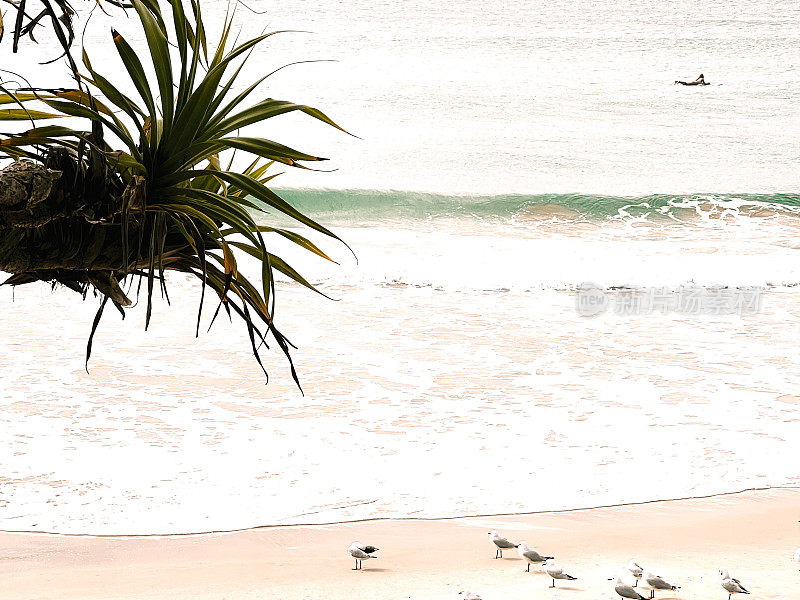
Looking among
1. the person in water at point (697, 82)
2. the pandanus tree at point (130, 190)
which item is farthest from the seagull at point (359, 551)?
the person in water at point (697, 82)

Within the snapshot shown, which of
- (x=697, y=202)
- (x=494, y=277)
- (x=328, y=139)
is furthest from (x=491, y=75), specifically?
(x=494, y=277)

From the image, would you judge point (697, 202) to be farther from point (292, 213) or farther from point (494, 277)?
point (292, 213)

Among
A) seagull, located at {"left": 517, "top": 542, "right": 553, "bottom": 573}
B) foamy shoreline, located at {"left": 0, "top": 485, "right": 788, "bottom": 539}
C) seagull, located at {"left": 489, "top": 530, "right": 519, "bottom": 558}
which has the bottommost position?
foamy shoreline, located at {"left": 0, "top": 485, "right": 788, "bottom": 539}

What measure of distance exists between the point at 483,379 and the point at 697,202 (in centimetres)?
1064

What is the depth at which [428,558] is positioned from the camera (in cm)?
340

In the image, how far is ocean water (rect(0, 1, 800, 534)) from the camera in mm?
4156

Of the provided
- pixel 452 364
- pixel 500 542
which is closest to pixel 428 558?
pixel 500 542

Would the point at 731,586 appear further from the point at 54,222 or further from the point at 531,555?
the point at 54,222

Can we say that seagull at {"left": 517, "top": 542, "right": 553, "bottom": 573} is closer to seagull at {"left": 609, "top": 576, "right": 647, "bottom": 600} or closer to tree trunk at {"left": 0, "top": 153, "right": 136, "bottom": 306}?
seagull at {"left": 609, "top": 576, "right": 647, "bottom": 600}

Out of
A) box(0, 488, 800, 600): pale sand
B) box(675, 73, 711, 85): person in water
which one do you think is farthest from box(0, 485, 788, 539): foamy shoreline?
box(675, 73, 711, 85): person in water

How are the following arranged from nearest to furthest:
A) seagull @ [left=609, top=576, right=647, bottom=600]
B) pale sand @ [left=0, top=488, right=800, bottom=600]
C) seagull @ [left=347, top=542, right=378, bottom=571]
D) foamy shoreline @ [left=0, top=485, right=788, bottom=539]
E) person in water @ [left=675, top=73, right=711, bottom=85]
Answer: seagull @ [left=609, top=576, right=647, bottom=600] → pale sand @ [left=0, top=488, right=800, bottom=600] → seagull @ [left=347, top=542, right=378, bottom=571] → foamy shoreline @ [left=0, top=485, right=788, bottom=539] → person in water @ [left=675, top=73, right=711, bottom=85]

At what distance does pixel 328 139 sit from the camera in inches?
722

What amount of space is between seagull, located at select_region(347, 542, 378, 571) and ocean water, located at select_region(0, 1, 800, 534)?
504mm

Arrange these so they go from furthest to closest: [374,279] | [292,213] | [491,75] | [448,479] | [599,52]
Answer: [599,52]
[491,75]
[374,279]
[448,479]
[292,213]
